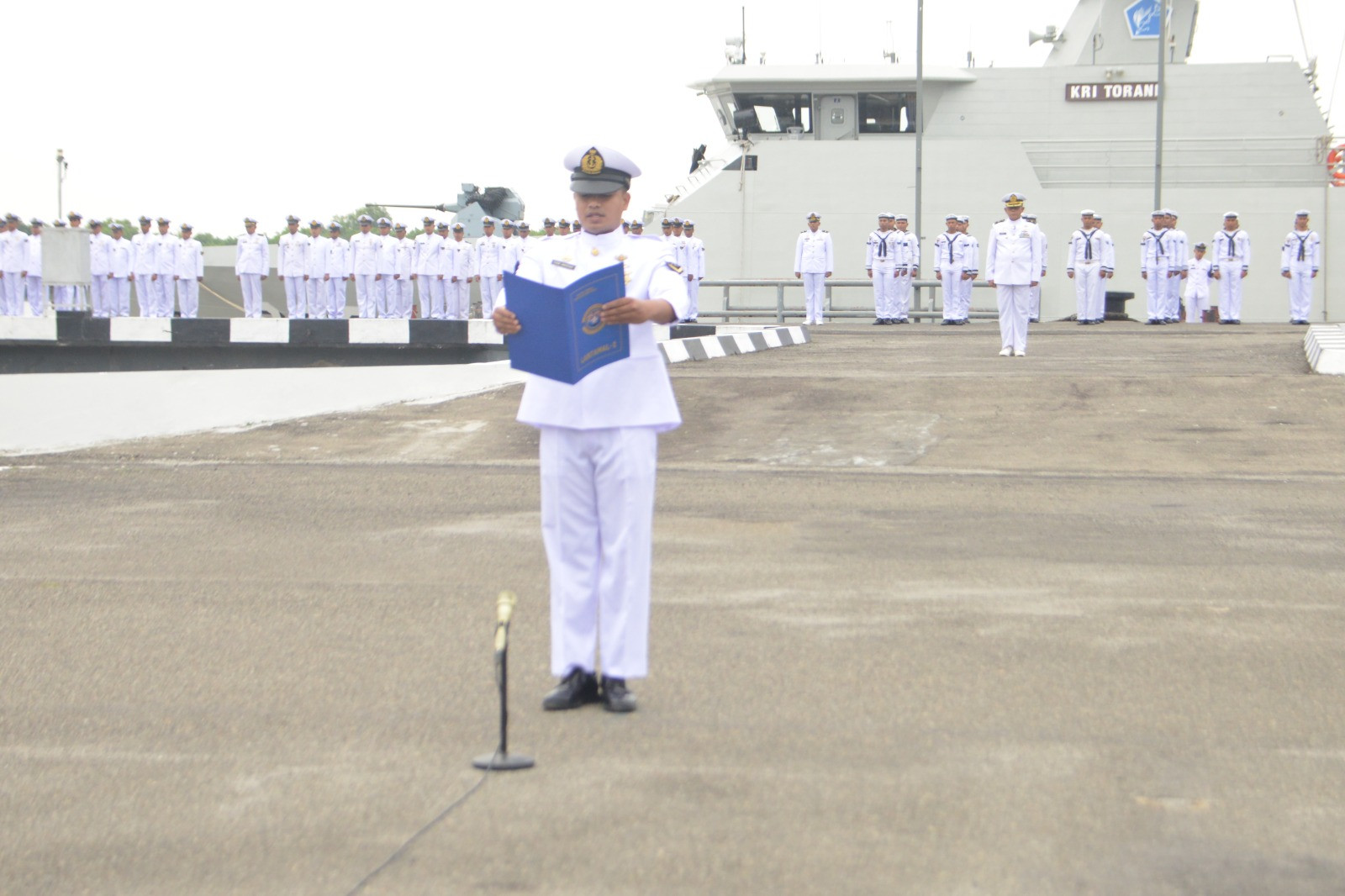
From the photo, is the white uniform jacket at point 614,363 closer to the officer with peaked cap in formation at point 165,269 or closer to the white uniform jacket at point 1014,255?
the white uniform jacket at point 1014,255

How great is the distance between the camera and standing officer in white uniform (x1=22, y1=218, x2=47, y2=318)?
26.3 m

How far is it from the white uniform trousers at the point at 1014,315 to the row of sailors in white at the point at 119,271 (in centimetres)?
1567

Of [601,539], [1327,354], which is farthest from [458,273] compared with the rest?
[601,539]

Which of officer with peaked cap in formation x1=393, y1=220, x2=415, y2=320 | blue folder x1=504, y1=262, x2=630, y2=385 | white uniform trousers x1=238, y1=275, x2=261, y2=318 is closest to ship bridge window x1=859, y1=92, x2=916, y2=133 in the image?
officer with peaked cap in formation x1=393, y1=220, x2=415, y2=320

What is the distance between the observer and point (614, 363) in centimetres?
402

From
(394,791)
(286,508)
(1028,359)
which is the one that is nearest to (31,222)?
(1028,359)

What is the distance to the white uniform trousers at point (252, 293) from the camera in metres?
26.8

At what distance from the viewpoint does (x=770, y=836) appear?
299cm

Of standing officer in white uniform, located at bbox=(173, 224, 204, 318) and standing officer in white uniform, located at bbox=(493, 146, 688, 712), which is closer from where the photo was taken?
standing officer in white uniform, located at bbox=(493, 146, 688, 712)

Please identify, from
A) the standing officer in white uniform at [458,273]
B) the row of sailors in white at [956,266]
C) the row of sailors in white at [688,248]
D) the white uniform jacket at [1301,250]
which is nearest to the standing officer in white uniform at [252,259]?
the standing officer in white uniform at [458,273]

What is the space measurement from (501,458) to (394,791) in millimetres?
6282

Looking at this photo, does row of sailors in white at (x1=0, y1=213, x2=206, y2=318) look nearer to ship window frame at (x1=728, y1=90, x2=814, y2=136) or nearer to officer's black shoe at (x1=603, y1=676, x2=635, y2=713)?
ship window frame at (x1=728, y1=90, x2=814, y2=136)

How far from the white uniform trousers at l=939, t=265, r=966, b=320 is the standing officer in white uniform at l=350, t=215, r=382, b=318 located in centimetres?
958

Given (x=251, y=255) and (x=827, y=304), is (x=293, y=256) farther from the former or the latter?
(x=827, y=304)
